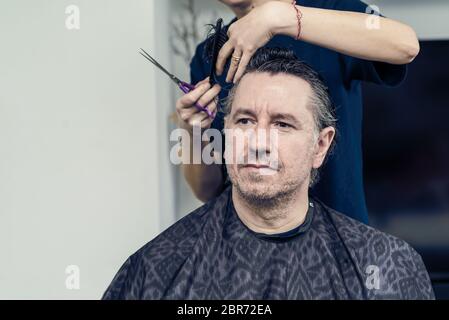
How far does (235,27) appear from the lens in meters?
1.17

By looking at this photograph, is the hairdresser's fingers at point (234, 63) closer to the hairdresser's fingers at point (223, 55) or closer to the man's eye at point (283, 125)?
the hairdresser's fingers at point (223, 55)

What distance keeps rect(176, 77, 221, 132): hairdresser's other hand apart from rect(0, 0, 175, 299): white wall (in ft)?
0.75

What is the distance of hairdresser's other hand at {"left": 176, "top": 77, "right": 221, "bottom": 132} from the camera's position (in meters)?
1.23

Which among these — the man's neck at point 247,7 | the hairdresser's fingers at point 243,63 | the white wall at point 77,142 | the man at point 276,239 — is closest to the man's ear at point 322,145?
the man at point 276,239

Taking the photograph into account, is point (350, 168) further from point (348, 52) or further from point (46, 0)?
point (46, 0)

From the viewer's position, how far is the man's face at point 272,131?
45.5 inches

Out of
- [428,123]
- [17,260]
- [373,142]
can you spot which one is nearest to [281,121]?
[373,142]

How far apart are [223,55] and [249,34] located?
0.08m

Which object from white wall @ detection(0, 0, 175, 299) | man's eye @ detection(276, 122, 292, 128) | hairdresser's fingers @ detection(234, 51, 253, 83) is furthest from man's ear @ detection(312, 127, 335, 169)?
white wall @ detection(0, 0, 175, 299)

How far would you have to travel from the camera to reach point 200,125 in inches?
52.2

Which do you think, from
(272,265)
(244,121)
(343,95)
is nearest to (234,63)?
(244,121)

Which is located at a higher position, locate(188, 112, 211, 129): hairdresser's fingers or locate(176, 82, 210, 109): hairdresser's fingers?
locate(176, 82, 210, 109): hairdresser's fingers

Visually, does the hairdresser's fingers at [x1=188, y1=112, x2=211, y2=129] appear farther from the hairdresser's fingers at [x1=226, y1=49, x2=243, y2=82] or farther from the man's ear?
the man's ear

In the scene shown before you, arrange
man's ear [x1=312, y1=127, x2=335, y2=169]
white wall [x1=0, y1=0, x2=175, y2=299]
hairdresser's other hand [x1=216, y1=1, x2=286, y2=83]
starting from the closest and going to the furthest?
hairdresser's other hand [x1=216, y1=1, x2=286, y2=83] → man's ear [x1=312, y1=127, x2=335, y2=169] → white wall [x1=0, y1=0, x2=175, y2=299]
